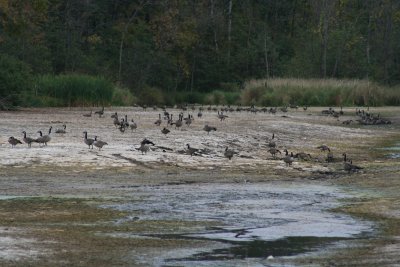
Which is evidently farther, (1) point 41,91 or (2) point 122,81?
(2) point 122,81

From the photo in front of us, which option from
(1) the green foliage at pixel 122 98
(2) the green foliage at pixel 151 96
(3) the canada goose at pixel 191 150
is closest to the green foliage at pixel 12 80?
(1) the green foliage at pixel 122 98

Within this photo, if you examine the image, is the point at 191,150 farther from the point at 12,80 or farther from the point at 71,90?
the point at 71,90

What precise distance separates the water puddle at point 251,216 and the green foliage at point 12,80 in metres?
24.5

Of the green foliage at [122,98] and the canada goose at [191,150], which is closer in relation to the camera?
the canada goose at [191,150]

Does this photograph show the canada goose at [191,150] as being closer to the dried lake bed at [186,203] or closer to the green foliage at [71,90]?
the dried lake bed at [186,203]

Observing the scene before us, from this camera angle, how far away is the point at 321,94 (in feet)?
217

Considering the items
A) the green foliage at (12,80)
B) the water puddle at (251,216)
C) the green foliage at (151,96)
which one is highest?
the green foliage at (12,80)

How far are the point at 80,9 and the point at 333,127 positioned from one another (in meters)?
46.1

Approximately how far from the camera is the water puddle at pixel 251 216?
40.3 ft

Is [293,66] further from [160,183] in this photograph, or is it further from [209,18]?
[160,183]

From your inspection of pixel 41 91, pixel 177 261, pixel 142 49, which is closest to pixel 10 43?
pixel 41 91

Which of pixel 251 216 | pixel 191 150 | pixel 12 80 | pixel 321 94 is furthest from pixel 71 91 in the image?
pixel 251 216

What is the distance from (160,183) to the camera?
19.5 m

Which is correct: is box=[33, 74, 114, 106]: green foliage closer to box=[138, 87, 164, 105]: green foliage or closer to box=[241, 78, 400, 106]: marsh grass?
box=[241, 78, 400, 106]: marsh grass
